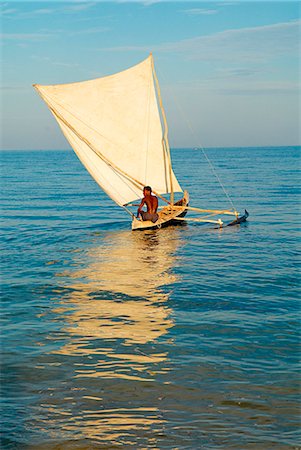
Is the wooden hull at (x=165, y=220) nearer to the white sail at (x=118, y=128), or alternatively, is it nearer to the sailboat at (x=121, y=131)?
the sailboat at (x=121, y=131)

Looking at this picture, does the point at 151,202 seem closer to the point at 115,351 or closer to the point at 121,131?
the point at 121,131

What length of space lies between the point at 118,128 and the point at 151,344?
1968 centimetres

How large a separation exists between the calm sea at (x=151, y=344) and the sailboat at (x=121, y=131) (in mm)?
3983

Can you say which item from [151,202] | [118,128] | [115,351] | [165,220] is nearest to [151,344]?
[115,351]

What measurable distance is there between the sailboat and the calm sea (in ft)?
13.1

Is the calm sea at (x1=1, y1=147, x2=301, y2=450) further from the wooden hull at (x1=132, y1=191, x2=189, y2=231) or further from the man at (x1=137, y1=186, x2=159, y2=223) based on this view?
the man at (x1=137, y1=186, x2=159, y2=223)

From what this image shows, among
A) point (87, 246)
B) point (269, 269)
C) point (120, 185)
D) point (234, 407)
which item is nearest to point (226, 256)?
point (269, 269)

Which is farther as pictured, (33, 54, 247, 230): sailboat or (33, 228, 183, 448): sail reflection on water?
(33, 54, 247, 230): sailboat

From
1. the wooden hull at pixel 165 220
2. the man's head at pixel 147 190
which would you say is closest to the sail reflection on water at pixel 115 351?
the man's head at pixel 147 190

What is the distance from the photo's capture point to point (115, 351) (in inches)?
504

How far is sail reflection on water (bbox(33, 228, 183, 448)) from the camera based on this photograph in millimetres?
9562

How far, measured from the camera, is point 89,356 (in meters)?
12.5

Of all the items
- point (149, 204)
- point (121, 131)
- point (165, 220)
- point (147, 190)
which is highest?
point (121, 131)

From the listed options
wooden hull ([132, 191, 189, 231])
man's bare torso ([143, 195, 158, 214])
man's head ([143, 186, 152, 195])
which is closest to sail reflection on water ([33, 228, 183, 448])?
man's bare torso ([143, 195, 158, 214])
